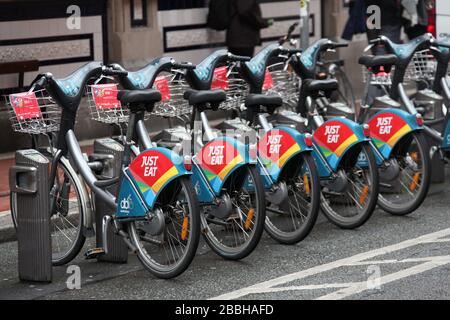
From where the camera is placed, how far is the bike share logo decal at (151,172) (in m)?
7.86

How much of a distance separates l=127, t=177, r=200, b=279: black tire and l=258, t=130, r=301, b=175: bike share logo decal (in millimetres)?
1102

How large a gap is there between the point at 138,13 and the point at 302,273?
7.17 m

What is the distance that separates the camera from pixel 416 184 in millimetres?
9969

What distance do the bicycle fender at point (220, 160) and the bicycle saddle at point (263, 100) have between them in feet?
2.36

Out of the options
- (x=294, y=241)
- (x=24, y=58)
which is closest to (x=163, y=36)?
(x=24, y=58)

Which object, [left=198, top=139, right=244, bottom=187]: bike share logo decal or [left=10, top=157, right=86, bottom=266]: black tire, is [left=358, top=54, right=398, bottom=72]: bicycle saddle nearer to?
[left=198, top=139, right=244, bottom=187]: bike share logo decal

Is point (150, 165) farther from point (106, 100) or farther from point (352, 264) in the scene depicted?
point (352, 264)

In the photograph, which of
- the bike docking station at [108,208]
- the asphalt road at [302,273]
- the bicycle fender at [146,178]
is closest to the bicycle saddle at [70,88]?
the bike docking station at [108,208]

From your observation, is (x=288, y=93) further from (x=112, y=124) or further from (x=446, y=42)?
(x=112, y=124)

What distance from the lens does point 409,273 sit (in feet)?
26.5

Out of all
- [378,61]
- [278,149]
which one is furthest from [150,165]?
[378,61]

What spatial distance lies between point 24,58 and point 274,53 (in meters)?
4.45

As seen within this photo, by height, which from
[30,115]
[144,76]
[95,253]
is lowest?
[95,253]

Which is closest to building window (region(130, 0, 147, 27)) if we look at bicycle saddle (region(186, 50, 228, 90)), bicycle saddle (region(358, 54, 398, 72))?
bicycle saddle (region(358, 54, 398, 72))
